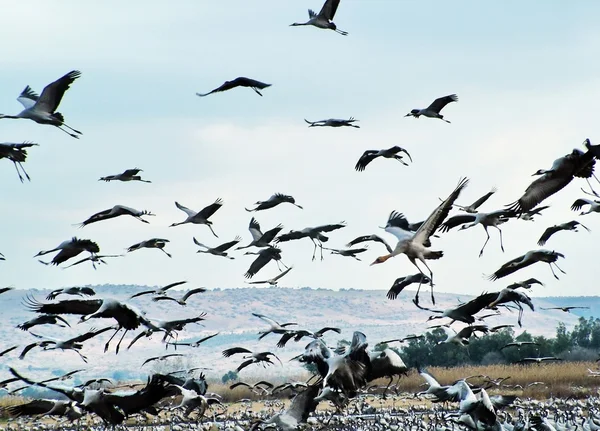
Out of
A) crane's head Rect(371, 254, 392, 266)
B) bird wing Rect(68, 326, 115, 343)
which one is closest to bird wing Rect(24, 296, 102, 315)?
bird wing Rect(68, 326, 115, 343)

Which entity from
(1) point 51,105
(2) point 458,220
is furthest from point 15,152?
(2) point 458,220

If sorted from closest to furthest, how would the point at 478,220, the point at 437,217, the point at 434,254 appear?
the point at 437,217, the point at 434,254, the point at 478,220

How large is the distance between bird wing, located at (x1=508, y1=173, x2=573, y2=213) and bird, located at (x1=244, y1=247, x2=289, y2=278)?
11291mm

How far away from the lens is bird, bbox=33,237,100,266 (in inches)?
910

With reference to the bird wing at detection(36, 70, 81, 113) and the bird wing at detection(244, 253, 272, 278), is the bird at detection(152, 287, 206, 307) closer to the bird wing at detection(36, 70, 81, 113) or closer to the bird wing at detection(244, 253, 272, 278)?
the bird wing at detection(244, 253, 272, 278)

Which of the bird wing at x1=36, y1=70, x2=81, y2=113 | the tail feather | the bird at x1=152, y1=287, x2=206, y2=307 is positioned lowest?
the bird at x1=152, y1=287, x2=206, y2=307

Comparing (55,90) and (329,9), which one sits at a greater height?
(329,9)

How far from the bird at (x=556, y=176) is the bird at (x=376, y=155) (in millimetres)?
6830

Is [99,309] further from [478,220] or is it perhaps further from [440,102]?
[440,102]

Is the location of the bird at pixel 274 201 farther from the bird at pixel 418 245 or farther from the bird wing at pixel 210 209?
the bird at pixel 418 245

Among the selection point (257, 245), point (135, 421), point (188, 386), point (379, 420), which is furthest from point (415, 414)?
point (188, 386)

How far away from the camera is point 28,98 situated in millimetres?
22062

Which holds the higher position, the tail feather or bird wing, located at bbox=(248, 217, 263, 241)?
the tail feather

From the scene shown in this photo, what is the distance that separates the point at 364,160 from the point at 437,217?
32.1ft
